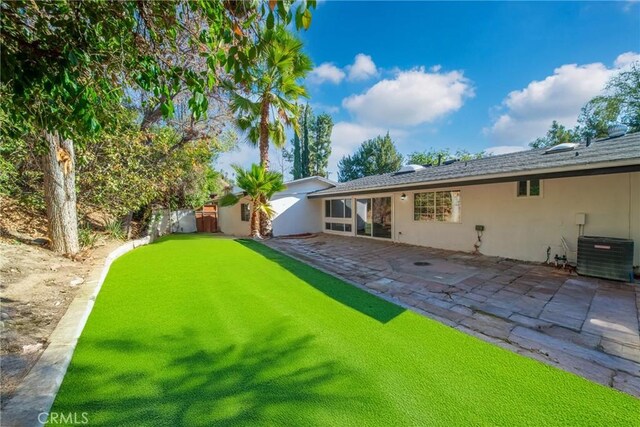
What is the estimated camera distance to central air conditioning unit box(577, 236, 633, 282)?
5.47 m

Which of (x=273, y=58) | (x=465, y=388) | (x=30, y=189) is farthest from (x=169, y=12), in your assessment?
(x=273, y=58)

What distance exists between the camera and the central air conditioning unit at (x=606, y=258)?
5473mm

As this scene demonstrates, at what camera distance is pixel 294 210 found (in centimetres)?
1520

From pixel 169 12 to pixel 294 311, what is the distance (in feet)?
13.3

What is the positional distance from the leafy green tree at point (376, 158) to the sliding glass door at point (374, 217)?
2275cm

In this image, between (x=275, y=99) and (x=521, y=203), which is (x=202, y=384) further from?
(x=275, y=99)

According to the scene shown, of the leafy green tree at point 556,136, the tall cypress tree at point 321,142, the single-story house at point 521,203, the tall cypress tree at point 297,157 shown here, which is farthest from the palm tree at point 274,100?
the leafy green tree at point 556,136

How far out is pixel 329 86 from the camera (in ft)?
55.3

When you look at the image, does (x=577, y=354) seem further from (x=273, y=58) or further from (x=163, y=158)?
(x=163, y=158)

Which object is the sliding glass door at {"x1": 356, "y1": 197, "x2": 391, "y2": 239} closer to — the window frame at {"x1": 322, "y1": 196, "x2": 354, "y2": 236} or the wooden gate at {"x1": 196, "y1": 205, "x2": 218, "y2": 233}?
the window frame at {"x1": 322, "y1": 196, "x2": 354, "y2": 236}

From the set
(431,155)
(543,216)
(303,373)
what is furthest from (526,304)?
(431,155)

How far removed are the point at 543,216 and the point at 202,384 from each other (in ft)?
29.3

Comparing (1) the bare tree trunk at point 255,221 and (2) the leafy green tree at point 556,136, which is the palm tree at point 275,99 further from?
(2) the leafy green tree at point 556,136

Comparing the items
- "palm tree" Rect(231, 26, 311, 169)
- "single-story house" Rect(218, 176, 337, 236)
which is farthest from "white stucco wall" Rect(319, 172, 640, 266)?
"palm tree" Rect(231, 26, 311, 169)
